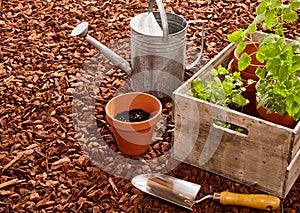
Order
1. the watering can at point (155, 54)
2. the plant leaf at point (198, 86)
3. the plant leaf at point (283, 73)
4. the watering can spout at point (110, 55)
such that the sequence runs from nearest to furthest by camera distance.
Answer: the plant leaf at point (283, 73) < the plant leaf at point (198, 86) < the watering can at point (155, 54) < the watering can spout at point (110, 55)

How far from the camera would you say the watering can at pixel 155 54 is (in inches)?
105

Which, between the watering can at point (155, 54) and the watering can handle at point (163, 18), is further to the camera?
the watering can at point (155, 54)

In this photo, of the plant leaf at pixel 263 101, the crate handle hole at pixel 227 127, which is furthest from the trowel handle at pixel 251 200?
the plant leaf at pixel 263 101

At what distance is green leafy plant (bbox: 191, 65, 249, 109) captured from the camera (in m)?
2.29

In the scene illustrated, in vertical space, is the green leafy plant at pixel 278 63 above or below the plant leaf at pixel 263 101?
above

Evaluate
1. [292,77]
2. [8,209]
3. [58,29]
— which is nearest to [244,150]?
[292,77]

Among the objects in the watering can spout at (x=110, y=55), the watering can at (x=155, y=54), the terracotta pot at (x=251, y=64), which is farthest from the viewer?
the watering can spout at (x=110, y=55)

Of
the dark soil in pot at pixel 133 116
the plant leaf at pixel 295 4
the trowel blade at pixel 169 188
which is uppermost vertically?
the plant leaf at pixel 295 4

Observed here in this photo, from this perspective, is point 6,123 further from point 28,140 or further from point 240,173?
point 240,173

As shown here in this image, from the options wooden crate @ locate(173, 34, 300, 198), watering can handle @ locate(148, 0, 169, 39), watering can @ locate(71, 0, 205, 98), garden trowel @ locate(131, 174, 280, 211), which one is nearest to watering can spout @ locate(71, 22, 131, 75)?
watering can @ locate(71, 0, 205, 98)

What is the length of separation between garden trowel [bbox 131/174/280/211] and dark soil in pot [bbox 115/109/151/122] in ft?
0.93

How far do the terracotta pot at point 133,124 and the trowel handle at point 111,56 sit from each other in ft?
1.03

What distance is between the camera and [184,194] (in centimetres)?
225

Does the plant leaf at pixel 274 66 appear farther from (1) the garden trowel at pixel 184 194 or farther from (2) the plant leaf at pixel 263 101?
(1) the garden trowel at pixel 184 194
